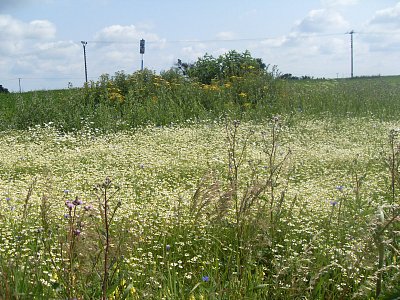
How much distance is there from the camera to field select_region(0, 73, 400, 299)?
2760mm

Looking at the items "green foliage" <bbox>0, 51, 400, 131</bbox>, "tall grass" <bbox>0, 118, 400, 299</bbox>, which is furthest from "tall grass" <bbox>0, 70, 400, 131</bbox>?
"tall grass" <bbox>0, 118, 400, 299</bbox>

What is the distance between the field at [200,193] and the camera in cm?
276

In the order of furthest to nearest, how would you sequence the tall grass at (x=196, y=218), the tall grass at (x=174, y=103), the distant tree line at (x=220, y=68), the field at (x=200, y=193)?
the distant tree line at (x=220, y=68) → the tall grass at (x=174, y=103) → the field at (x=200, y=193) → the tall grass at (x=196, y=218)

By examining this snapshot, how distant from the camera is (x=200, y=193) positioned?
3.00 meters

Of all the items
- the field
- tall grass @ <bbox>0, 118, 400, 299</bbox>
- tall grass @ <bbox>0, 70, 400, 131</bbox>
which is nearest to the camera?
tall grass @ <bbox>0, 118, 400, 299</bbox>

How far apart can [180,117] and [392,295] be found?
9.52 metres

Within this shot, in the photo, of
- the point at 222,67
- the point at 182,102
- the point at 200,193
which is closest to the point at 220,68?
the point at 222,67

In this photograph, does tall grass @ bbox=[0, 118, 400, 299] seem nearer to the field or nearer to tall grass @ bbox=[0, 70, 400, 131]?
the field

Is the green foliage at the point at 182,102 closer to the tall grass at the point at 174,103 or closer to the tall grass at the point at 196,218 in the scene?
the tall grass at the point at 174,103

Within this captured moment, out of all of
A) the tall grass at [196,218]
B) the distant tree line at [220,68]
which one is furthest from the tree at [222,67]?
the tall grass at [196,218]

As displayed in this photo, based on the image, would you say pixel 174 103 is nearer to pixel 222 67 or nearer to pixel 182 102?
pixel 182 102

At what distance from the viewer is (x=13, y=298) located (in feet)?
7.77

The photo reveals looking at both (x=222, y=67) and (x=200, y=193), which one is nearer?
(x=200, y=193)

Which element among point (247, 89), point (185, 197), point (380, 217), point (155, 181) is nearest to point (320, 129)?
point (247, 89)
